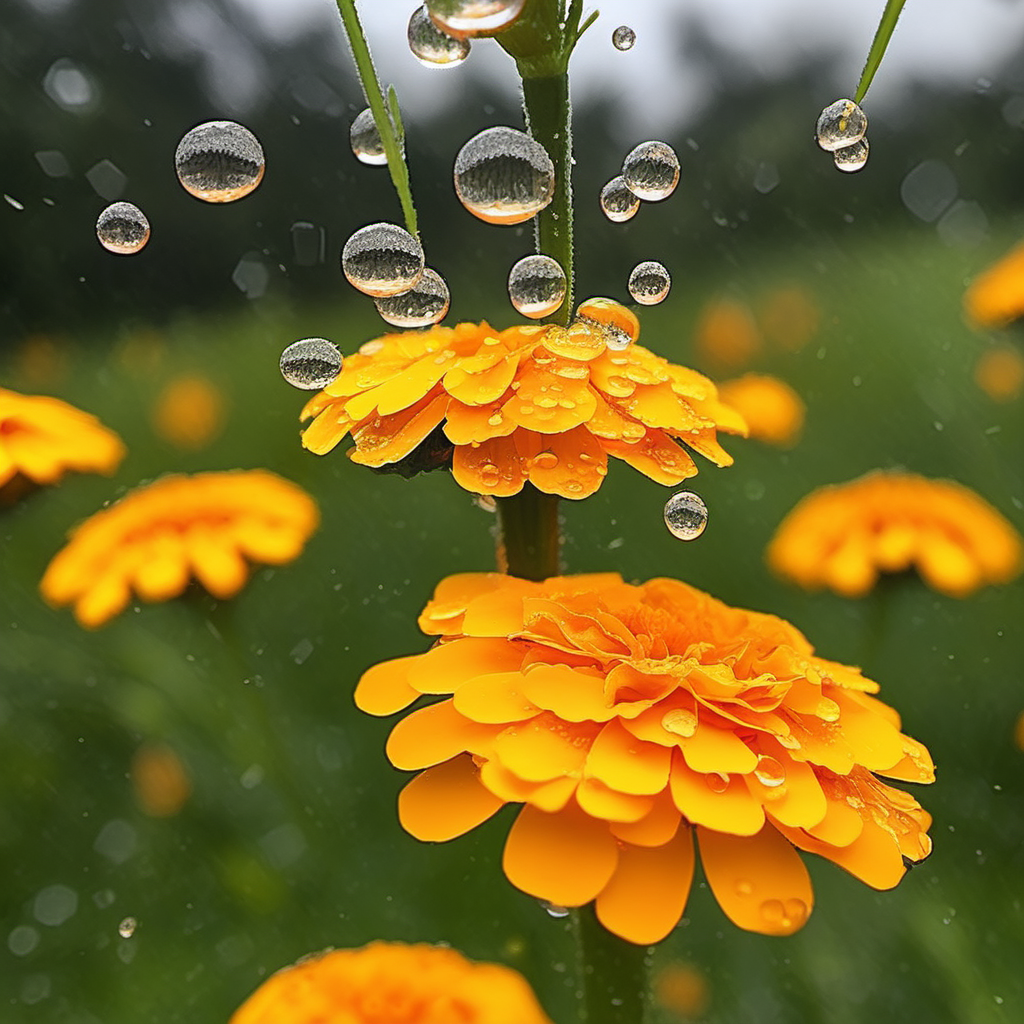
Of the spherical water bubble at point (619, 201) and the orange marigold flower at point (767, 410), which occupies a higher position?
the spherical water bubble at point (619, 201)

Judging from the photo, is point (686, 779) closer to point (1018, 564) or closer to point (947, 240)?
point (1018, 564)

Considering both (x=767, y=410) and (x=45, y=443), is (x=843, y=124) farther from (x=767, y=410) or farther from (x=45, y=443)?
(x=767, y=410)

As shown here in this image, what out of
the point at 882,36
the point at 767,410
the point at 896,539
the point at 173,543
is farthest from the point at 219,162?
the point at 767,410

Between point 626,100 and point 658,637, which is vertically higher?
point 658,637

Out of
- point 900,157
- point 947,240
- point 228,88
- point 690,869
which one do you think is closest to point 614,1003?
point 690,869

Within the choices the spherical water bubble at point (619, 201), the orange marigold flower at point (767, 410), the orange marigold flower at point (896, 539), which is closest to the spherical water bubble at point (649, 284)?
the spherical water bubble at point (619, 201)

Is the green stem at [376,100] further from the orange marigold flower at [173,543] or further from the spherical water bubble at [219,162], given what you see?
the orange marigold flower at [173,543]

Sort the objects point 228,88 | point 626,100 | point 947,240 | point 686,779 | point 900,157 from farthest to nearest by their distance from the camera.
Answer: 1. point 900,157
2. point 947,240
3. point 626,100
4. point 228,88
5. point 686,779
